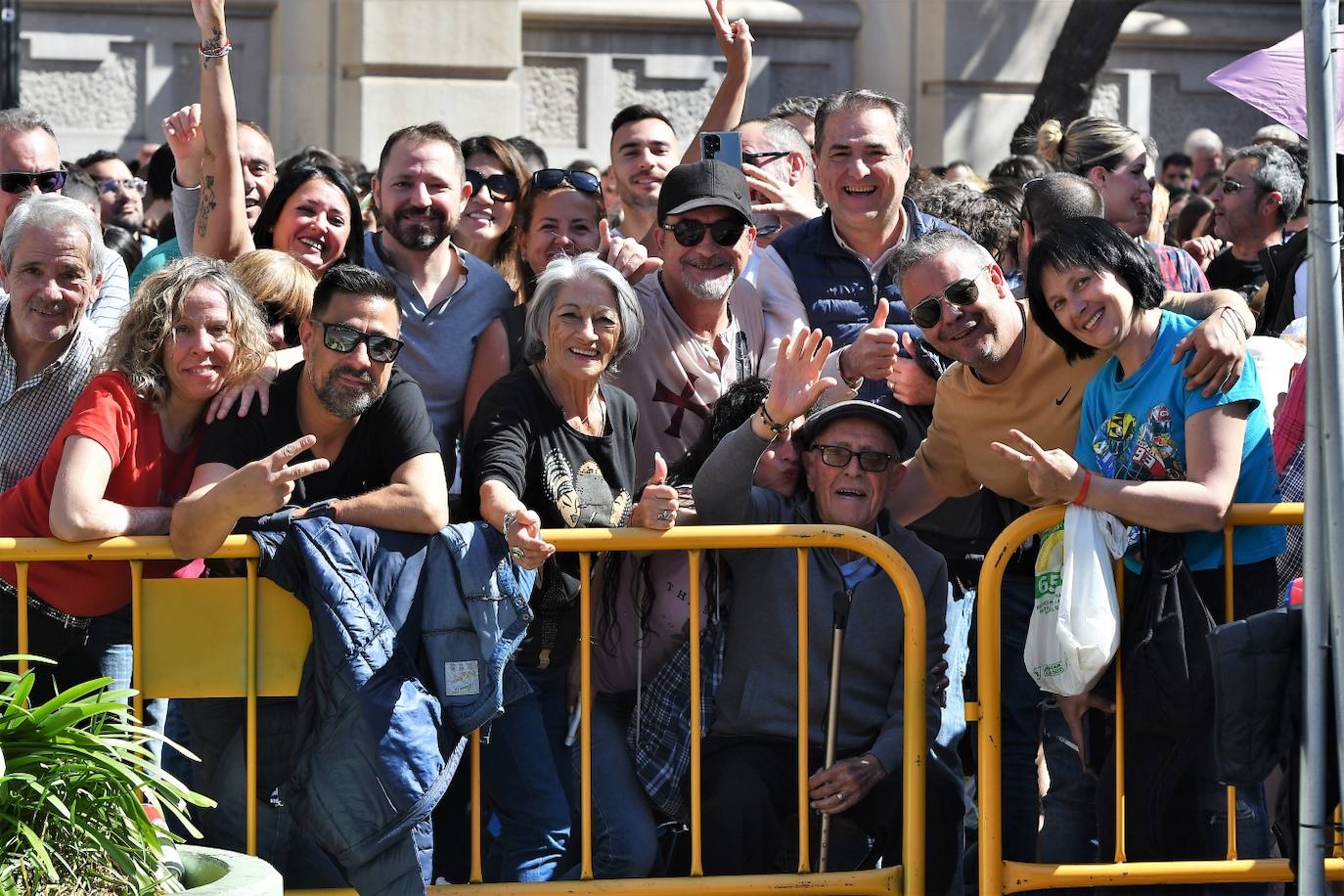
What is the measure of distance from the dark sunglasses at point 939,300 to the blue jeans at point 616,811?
134 cm

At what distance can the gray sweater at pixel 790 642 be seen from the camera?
4770 millimetres

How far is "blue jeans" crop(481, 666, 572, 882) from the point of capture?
4.70 m

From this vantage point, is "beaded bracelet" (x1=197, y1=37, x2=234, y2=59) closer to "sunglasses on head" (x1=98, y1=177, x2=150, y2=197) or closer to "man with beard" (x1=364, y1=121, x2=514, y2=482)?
"man with beard" (x1=364, y1=121, x2=514, y2=482)

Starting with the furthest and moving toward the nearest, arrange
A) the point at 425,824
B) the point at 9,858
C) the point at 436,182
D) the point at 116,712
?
1. the point at 436,182
2. the point at 425,824
3. the point at 116,712
4. the point at 9,858

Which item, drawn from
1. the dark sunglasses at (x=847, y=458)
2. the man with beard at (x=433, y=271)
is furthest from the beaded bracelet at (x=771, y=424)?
the man with beard at (x=433, y=271)

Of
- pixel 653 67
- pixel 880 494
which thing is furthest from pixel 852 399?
pixel 653 67

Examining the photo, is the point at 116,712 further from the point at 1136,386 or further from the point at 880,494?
the point at 1136,386

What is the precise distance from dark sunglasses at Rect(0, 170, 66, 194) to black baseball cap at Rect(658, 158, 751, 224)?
2.24 m

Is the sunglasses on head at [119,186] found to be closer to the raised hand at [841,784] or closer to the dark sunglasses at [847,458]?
the dark sunglasses at [847,458]

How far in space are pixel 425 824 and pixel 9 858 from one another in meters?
1.14

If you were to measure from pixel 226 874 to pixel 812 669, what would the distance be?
163 centimetres

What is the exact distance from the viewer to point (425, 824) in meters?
4.39

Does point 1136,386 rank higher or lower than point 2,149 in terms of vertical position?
lower

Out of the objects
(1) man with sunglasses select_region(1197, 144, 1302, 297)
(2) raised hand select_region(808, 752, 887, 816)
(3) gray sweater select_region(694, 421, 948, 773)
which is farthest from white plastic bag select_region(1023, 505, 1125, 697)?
(1) man with sunglasses select_region(1197, 144, 1302, 297)
